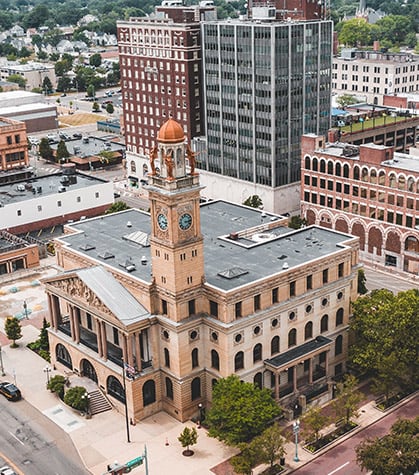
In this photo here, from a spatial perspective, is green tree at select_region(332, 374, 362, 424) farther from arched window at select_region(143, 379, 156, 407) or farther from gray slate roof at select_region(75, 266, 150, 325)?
gray slate roof at select_region(75, 266, 150, 325)

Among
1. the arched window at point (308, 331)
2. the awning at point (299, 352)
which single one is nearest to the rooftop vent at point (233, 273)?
the arched window at point (308, 331)

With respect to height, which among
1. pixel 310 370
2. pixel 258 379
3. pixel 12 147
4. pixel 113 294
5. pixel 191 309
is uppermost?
Answer: pixel 12 147

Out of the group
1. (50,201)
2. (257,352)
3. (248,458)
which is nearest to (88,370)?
(257,352)

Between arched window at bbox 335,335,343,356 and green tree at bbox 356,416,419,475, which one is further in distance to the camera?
arched window at bbox 335,335,343,356

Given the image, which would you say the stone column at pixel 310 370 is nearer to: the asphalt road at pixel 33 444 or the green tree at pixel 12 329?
the asphalt road at pixel 33 444

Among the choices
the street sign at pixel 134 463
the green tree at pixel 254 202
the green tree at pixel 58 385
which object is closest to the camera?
the street sign at pixel 134 463

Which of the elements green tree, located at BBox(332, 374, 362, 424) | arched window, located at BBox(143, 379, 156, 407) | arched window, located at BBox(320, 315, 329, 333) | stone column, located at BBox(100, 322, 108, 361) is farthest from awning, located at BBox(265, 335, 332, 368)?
stone column, located at BBox(100, 322, 108, 361)

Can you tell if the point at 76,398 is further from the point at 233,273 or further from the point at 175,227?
the point at 175,227
